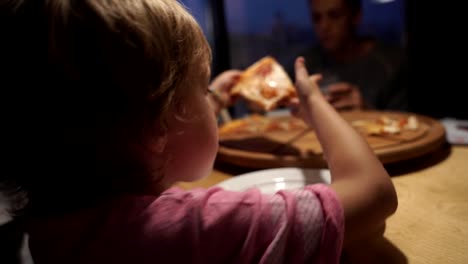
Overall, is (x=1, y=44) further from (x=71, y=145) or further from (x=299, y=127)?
(x=299, y=127)

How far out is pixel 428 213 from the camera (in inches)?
26.1

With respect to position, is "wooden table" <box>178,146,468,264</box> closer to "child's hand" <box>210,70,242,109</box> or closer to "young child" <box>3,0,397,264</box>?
"young child" <box>3,0,397,264</box>

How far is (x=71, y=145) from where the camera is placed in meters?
0.44

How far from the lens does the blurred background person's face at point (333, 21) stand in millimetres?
1769

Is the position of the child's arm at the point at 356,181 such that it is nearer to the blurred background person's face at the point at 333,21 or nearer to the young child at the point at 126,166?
the young child at the point at 126,166

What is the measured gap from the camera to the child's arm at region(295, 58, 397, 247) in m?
0.49

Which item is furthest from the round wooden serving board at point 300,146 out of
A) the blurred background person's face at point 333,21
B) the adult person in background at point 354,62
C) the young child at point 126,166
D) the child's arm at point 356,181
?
the blurred background person's face at point 333,21

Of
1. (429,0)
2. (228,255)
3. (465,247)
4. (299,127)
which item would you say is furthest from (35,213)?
(429,0)

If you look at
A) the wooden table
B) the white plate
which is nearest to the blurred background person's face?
the wooden table

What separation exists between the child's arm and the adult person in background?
104cm

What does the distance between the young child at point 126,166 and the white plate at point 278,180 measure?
248mm

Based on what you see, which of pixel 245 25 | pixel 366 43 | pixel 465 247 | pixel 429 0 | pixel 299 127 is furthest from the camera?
pixel 245 25

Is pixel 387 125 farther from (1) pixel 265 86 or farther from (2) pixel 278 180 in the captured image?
(2) pixel 278 180

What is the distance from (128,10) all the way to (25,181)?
0.87 ft
